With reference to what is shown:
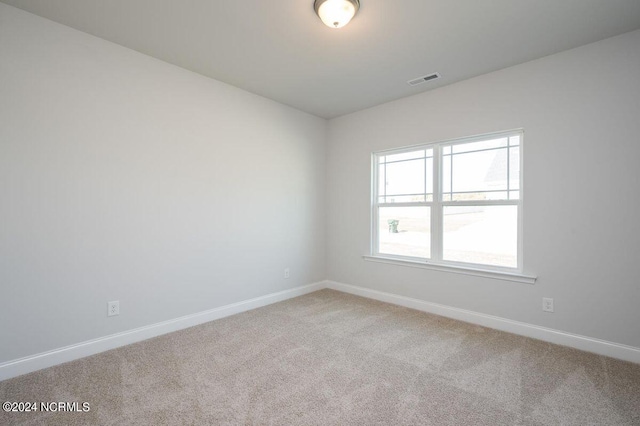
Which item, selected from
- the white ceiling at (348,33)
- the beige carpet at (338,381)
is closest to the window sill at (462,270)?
the beige carpet at (338,381)

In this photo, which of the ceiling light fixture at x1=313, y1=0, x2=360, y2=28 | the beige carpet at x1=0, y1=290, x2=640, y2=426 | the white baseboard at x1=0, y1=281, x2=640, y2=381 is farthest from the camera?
the white baseboard at x1=0, y1=281, x2=640, y2=381

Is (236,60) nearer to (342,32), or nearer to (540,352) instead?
(342,32)

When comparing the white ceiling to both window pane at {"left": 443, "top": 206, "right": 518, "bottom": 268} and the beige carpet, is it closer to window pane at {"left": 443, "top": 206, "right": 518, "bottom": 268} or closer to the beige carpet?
window pane at {"left": 443, "top": 206, "right": 518, "bottom": 268}

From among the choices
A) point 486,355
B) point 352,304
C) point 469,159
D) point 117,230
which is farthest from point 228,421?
point 469,159

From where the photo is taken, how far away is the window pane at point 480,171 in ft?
10.3

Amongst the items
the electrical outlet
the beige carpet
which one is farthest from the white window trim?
the electrical outlet

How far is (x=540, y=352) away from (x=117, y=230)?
12.7 feet

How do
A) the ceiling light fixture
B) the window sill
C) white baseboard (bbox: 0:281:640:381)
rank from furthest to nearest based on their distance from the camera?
1. the window sill
2. white baseboard (bbox: 0:281:640:381)
3. the ceiling light fixture

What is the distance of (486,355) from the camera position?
2.48 m

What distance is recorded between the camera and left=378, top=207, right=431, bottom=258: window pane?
146 inches

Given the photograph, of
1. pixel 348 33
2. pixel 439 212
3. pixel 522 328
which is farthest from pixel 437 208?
pixel 348 33

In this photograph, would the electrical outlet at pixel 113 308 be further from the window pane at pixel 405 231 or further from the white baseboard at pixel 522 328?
the window pane at pixel 405 231

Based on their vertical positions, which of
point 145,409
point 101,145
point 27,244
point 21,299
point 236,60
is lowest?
point 145,409

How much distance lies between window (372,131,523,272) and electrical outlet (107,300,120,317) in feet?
9.96
